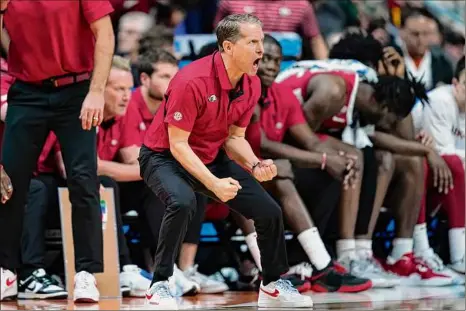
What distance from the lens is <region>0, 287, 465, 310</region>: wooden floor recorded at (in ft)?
19.4

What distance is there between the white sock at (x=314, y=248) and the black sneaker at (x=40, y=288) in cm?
141

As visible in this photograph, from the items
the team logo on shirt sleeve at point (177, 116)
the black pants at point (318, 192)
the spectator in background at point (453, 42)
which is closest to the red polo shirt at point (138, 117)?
the black pants at point (318, 192)

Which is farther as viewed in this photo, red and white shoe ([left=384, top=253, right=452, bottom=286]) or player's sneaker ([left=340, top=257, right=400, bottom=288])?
red and white shoe ([left=384, top=253, right=452, bottom=286])

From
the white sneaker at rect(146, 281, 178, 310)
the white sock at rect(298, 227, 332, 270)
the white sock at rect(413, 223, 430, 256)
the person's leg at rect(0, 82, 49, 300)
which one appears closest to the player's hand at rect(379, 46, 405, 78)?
the white sock at rect(413, 223, 430, 256)

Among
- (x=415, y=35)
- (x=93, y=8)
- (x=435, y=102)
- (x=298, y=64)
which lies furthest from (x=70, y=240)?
(x=415, y=35)

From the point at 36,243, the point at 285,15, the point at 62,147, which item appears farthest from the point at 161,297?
the point at 285,15

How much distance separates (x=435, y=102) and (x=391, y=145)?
0.58 m

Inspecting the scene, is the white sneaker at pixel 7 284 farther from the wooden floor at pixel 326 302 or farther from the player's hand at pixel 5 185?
the player's hand at pixel 5 185

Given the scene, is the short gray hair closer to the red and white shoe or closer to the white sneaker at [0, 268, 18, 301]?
the white sneaker at [0, 268, 18, 301]

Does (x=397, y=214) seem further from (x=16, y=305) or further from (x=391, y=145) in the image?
(x=16, y=305)

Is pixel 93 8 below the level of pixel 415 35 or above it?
above

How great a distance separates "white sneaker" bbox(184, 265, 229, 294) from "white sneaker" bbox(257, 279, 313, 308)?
1131 millimetres

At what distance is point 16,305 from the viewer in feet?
20.2

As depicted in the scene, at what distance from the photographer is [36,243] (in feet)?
21.8
